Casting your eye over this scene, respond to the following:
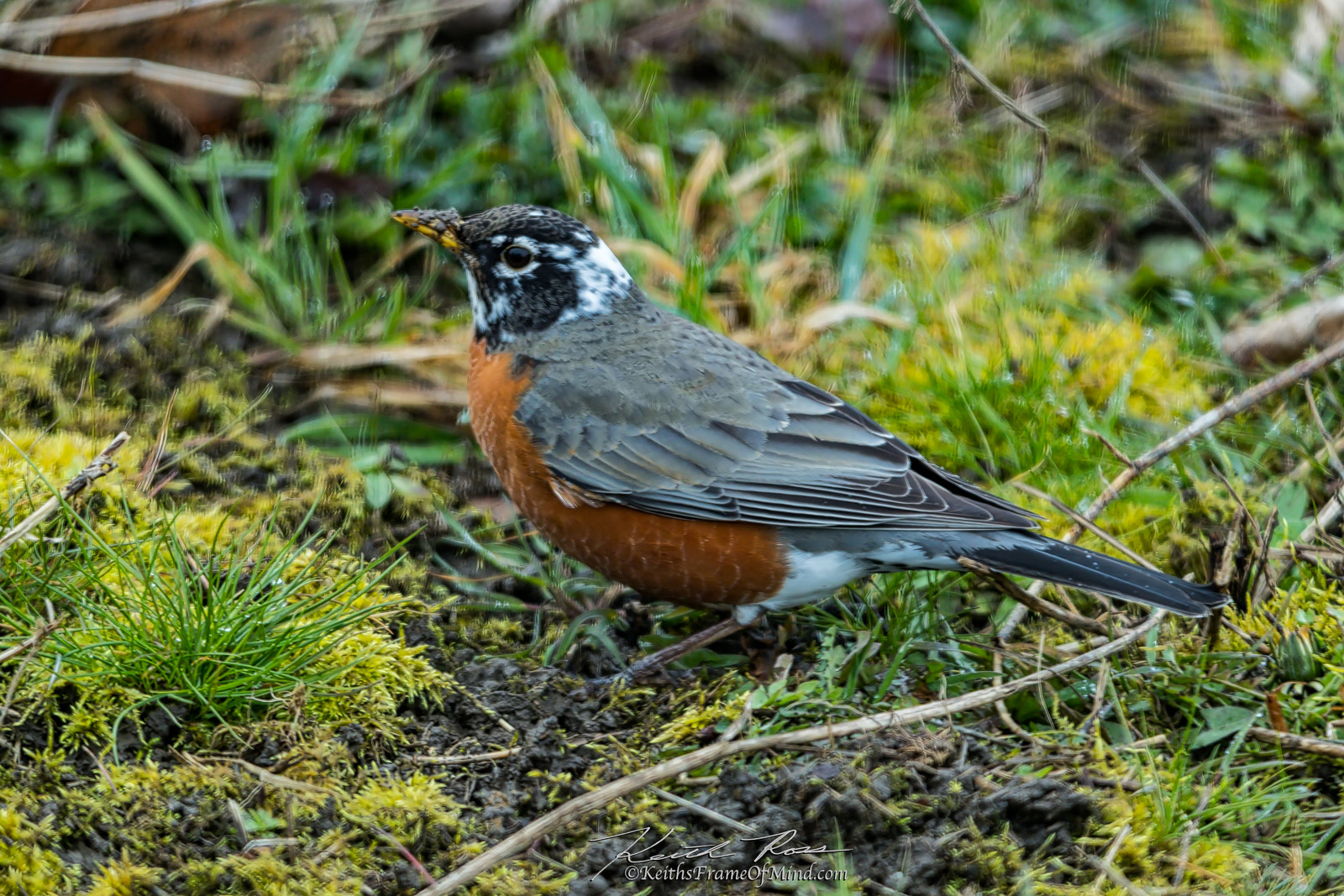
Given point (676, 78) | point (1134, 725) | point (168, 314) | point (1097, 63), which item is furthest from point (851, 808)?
point (1097, 63)

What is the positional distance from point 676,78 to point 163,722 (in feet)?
17.7

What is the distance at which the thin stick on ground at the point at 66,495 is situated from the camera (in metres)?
3.80

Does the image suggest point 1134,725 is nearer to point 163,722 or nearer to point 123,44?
point 163,722

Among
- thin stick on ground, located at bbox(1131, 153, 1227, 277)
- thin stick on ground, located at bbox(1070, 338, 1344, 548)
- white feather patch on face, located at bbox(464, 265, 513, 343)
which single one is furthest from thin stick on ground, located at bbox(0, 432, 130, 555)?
thin stick on ground, located at bbox(1131, 153, 1227, 277)

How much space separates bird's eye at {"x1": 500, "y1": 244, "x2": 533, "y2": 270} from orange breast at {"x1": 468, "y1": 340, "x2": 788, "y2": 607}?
0.83m

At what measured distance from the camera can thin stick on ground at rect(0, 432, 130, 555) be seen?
3.80 metres

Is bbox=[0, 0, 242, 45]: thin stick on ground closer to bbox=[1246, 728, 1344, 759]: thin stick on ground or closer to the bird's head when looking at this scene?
the bird's head

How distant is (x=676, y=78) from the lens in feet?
25.9

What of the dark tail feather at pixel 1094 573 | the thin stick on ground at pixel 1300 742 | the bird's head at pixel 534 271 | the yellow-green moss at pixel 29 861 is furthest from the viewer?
the bird's head at pixel 534 271

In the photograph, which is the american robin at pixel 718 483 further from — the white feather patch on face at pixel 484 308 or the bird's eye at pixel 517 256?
the bird's eye at pixel 517 256

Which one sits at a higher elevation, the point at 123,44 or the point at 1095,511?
the point at 123,44

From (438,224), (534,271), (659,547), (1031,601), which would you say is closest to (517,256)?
(534,271)

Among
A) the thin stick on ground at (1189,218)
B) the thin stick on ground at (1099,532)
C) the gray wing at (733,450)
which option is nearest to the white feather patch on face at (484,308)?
the gray wing at (733,450)

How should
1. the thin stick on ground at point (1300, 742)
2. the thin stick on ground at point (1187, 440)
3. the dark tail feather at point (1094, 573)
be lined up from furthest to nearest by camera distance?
the thin stick on ground at point (1187, 440)
the dark tail feather at point (1094, 573)
the thin stick on ground at point (1300, 742)
